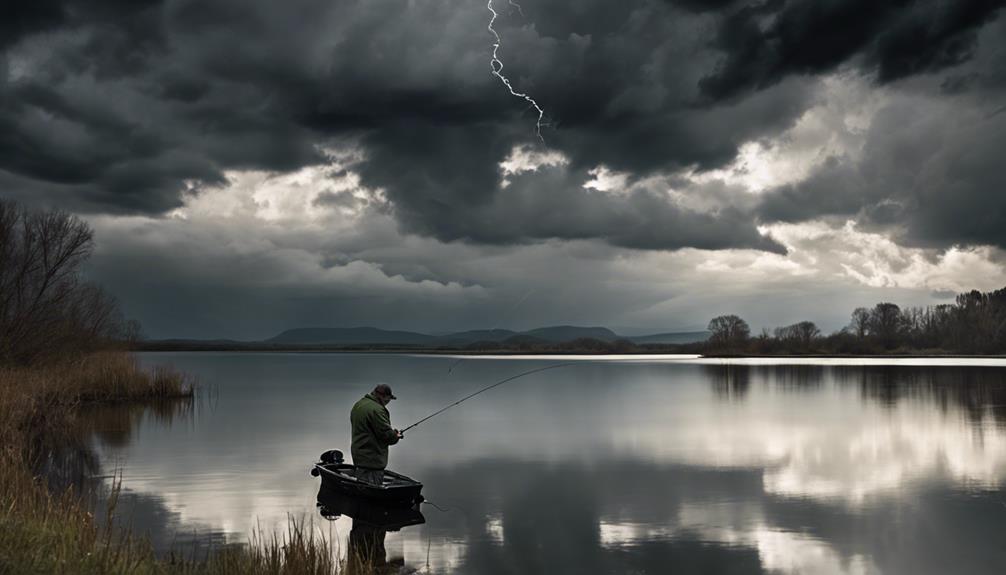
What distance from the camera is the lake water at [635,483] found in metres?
11.3

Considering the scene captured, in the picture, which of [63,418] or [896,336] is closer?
[63,418]

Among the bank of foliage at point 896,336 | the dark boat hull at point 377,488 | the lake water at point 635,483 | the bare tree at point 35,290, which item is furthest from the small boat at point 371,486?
the bank of foliage at point 896,336

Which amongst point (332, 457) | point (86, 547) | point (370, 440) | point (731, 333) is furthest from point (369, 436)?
point (731, 333)

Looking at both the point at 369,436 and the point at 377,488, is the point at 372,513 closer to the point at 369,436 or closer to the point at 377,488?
the point at 377,488

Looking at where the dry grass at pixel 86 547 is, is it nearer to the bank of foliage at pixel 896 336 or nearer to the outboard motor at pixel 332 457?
the outboard motor at pixel 332 457

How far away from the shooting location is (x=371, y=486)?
13.1 metres

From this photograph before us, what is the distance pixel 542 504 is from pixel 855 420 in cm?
1840

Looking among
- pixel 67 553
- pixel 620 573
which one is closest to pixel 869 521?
pixel 620 573

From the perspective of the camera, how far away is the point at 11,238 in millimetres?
28797

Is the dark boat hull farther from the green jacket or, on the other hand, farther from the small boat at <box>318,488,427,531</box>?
the green jacket

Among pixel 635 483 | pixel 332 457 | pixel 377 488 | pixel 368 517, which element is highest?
pixel 332 457

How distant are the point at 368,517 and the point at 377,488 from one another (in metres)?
0.78

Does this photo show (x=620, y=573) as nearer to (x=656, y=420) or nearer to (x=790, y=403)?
(x=656, y=420)

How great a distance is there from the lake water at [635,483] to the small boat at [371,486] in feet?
1.85
